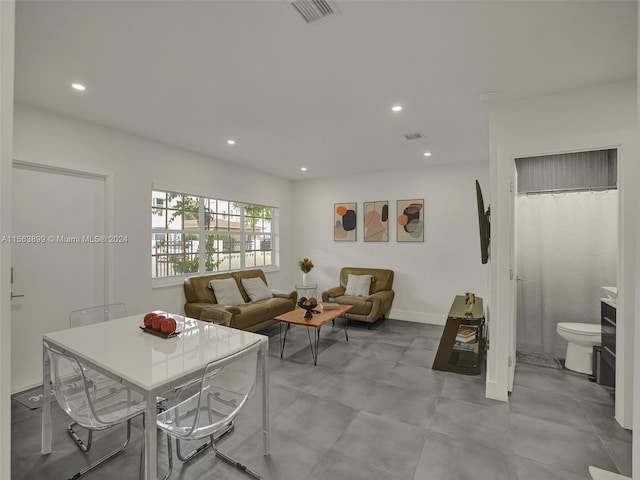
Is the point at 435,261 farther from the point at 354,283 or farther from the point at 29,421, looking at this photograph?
the point at 29,421

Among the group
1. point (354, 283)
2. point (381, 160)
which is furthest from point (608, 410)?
point (381, 160)

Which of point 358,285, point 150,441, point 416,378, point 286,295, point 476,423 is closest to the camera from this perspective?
point 150,441

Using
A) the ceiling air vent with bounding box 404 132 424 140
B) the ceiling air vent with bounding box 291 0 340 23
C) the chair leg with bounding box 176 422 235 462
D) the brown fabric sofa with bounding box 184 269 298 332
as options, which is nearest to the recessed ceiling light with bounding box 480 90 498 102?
the ceiling air vent with bounding box 404 132 424 140

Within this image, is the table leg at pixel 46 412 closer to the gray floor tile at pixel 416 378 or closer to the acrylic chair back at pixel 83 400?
the acrylic chair back at pixel 83 400

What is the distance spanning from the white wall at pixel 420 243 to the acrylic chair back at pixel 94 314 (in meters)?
3.89

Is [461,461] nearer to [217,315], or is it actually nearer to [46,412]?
[46,412]

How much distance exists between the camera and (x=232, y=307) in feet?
13.0

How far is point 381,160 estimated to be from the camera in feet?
15.9

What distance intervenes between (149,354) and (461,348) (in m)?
2.96

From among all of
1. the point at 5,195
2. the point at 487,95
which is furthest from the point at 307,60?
the point at 5,195

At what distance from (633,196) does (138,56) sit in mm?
3664

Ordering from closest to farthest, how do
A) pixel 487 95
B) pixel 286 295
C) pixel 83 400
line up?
pixel 83 400
pixel 487 95
pixel 286 295

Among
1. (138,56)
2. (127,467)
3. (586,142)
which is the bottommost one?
(127,467)

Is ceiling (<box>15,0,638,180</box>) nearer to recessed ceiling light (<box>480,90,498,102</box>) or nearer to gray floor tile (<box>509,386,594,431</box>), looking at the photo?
recessed ceiling light (<box>480,90,498,102</box>)
